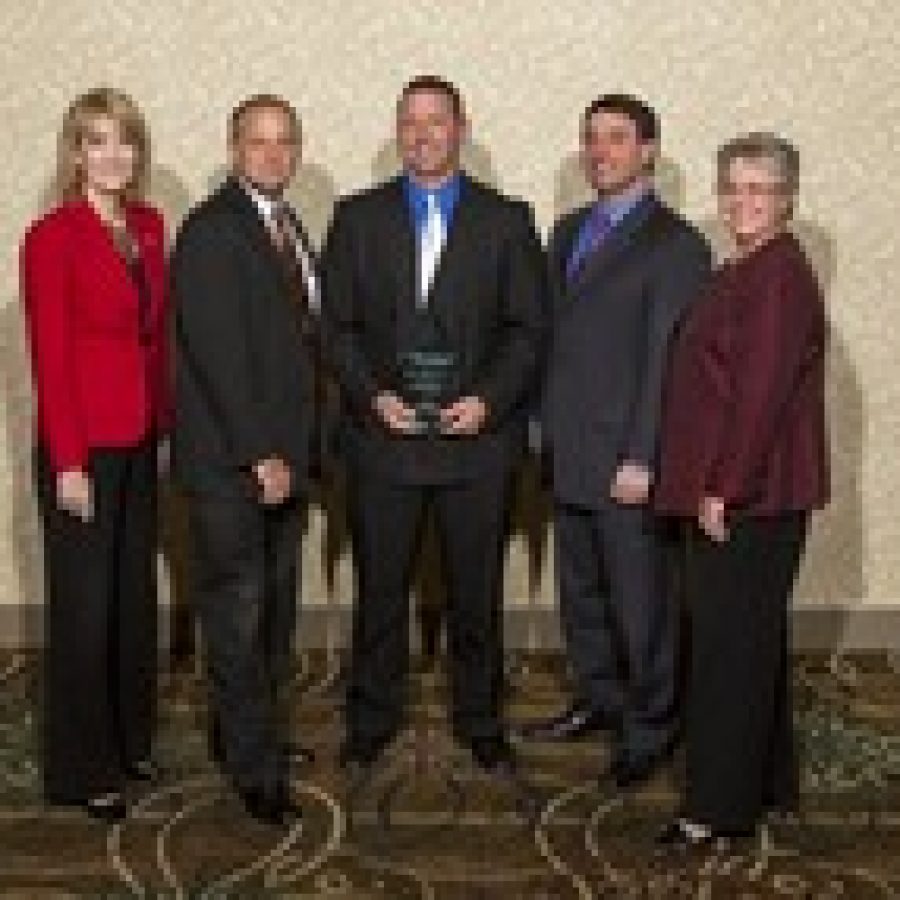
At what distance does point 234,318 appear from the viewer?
135 inches

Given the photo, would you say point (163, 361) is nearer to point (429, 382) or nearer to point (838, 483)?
point (429, 382)

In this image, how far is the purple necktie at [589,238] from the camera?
3793 mm

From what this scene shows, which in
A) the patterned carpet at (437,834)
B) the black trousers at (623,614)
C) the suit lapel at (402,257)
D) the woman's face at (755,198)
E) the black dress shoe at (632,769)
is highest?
the woman's face at (755,198)

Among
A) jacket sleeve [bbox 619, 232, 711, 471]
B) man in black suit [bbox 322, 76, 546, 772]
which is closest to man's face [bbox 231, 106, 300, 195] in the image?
man in black suit [bbox 322, 76, 546, 772]

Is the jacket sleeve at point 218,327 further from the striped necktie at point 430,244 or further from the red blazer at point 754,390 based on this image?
the red blazer at point 754,390

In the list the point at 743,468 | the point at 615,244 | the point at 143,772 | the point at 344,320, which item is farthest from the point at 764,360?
the point at 143,772

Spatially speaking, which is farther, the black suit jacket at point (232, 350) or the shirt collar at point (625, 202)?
the shirt collar at point (625, 202)

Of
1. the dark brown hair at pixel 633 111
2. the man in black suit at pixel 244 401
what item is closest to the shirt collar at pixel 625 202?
the dark brown hair at pixel 633 111

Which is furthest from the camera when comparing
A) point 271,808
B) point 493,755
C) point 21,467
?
point 21,467

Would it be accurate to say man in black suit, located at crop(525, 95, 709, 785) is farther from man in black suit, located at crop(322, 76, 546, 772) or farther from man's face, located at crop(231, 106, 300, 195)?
man's face, located at crop(231, 106, 300, 195)

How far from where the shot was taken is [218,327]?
3.42 m

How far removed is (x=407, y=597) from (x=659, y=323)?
90cm

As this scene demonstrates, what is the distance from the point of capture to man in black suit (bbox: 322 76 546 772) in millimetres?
3664

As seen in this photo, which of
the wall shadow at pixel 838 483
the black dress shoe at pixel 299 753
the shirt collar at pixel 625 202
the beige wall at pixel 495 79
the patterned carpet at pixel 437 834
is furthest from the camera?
the wall shadow at pixel 838 483
